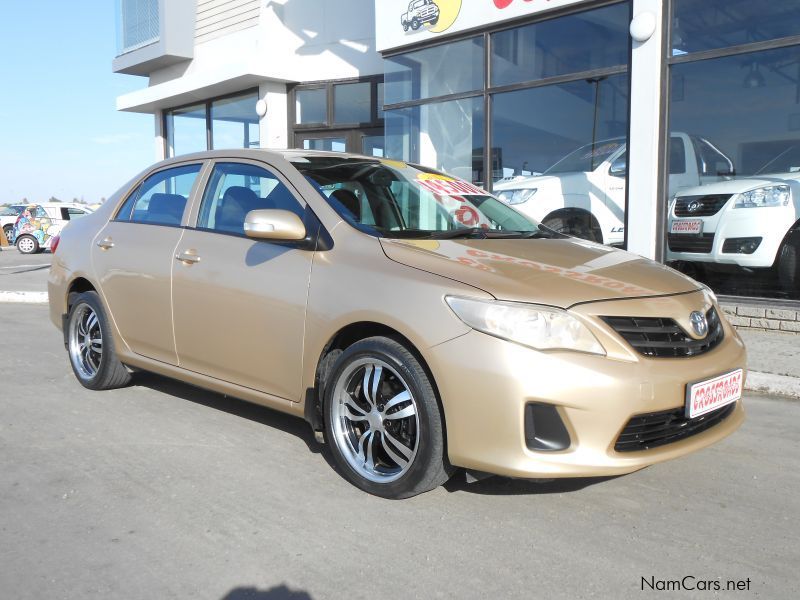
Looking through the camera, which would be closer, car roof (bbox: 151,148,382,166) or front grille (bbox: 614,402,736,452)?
front grille (bbox: 614,402,736,452)

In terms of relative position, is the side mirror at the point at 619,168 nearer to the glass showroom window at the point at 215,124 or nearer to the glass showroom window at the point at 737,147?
the glass showroom window at the point at 737,147

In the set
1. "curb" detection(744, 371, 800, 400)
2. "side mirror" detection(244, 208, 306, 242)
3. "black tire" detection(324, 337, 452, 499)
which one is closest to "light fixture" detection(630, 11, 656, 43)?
"curb" detection(744, 371, 800, 400)

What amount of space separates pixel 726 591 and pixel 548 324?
44.0 inches

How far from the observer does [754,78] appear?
7418 millimetres

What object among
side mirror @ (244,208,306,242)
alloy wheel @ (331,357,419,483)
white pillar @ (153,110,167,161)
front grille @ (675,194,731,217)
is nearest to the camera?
alloy wheel @ (331,357,419,483)

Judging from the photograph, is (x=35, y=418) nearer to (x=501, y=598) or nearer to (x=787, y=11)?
(x=501, y=598)

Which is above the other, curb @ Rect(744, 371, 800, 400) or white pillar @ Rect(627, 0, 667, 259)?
white pillar @ Rect(627, 0, 667, 259)

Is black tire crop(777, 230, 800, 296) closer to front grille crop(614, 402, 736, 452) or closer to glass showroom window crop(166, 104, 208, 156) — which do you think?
front grille crop(614, 402, 736, 452)

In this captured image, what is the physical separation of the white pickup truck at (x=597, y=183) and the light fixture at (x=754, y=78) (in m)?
0.69

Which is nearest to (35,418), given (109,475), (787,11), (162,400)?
(162,400)

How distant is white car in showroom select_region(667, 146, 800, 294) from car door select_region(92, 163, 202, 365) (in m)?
5.56

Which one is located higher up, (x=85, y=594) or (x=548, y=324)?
(x=548, y=324)

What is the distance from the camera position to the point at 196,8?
47.2ft

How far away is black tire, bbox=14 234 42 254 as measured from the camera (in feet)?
76.4
